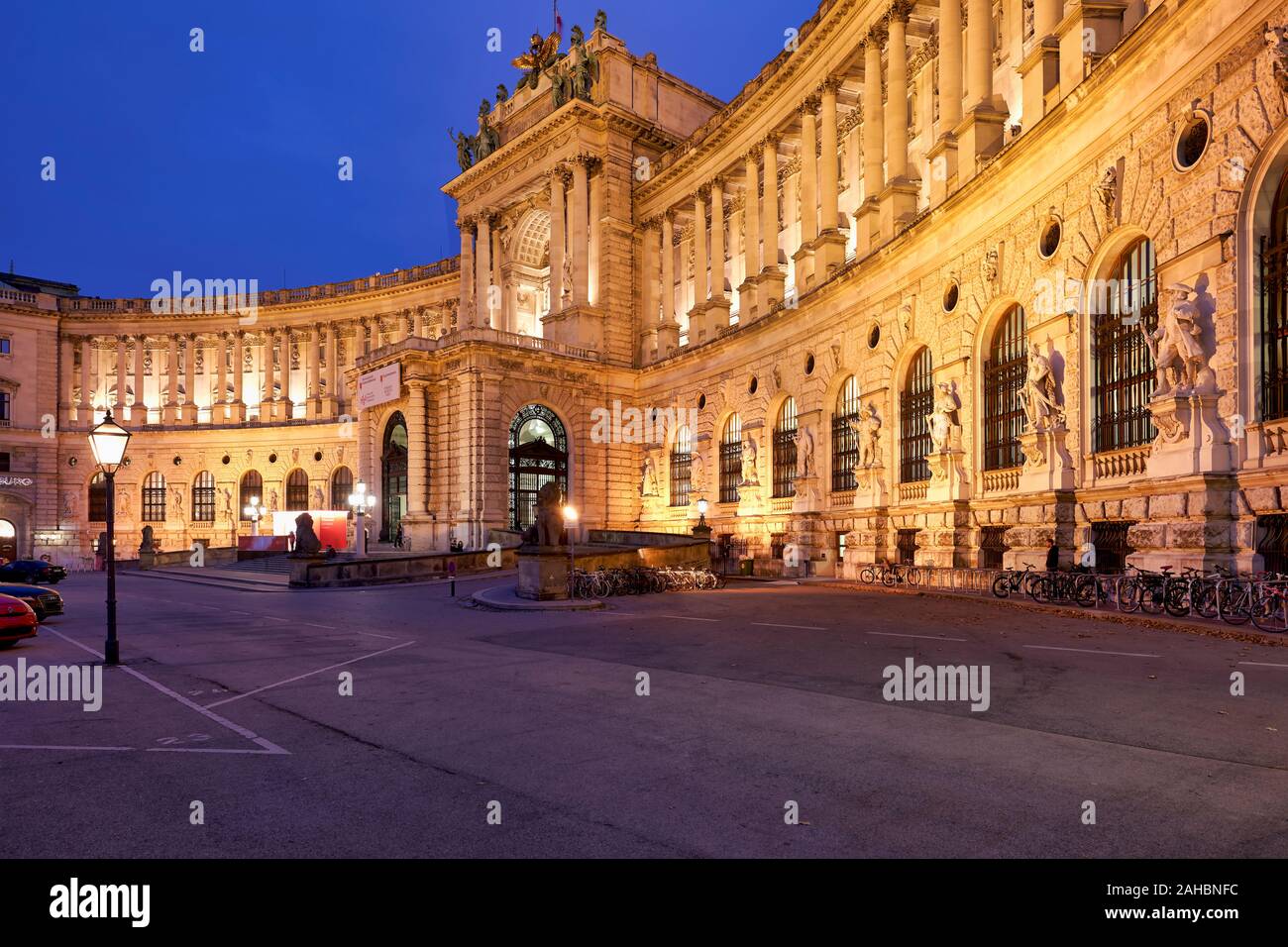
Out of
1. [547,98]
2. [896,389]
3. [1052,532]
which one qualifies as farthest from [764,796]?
[547,98]

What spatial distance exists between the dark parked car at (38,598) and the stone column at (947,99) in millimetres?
27420

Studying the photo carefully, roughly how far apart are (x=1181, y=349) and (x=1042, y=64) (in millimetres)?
11044

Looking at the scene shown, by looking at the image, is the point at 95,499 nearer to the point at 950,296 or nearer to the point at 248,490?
the point at 248,490

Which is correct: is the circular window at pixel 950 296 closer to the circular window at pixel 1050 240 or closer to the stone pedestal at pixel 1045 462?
the circular window at pixel 1050 240

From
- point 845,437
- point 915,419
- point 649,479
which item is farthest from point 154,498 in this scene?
point 915,419

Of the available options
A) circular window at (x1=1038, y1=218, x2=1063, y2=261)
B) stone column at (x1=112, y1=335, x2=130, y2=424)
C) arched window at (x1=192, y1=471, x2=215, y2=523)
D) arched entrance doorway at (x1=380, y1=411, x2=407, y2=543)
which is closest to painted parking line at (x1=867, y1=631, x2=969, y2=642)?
circular window at (x1=1038, y1=218, x2=1063, y2=261)

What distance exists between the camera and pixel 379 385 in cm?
4919

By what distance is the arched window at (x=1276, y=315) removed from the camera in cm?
1469

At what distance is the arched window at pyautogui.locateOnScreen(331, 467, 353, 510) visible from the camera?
218 feet

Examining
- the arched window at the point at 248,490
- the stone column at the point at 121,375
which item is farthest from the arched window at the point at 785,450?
the stone column at the point at 121,375

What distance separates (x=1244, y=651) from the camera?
1136 centimetres

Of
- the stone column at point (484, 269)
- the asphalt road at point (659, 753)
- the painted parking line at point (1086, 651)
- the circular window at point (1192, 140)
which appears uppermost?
the stone column at point (484, 269)

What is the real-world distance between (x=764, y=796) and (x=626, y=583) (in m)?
19.4
